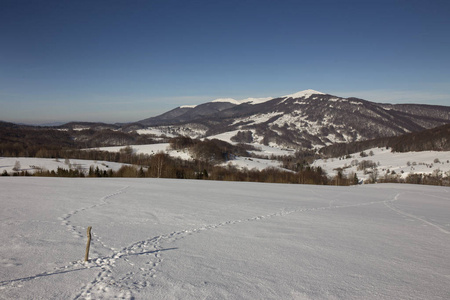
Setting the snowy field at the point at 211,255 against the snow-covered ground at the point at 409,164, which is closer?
the snowy field at the point at 211,255

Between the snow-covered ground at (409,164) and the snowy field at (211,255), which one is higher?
the snow-covered ground at (409,164)

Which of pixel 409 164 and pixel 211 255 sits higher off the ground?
pixel 409 164

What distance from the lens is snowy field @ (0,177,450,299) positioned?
4.64 metres

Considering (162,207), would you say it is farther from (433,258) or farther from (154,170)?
(154,170)

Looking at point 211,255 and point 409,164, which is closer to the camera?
point 211,255

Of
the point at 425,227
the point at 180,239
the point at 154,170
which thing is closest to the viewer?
the point at 180,239

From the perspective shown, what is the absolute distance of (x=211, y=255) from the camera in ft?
20.6

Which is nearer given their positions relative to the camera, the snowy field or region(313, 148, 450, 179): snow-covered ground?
the snowy field

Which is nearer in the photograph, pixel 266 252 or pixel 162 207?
pixel 266 252

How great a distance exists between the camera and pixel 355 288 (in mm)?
4938

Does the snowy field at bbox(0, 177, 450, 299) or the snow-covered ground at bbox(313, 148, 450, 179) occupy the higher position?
the snow-covered ground at bbox(313, 148, 450, 179)

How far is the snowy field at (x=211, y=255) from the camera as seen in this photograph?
464 cm

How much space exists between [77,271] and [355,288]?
17.5 ft

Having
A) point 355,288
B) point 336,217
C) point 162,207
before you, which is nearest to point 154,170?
point 162,207
